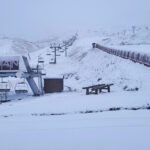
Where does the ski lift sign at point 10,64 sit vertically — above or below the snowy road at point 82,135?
above

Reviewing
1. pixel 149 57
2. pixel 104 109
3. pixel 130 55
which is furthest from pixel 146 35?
pixel 104 109

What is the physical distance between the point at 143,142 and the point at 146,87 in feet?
30.1

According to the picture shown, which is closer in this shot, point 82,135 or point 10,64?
point 82,135

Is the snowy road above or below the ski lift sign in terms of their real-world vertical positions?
below

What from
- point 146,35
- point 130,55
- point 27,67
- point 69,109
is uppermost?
point 146,35

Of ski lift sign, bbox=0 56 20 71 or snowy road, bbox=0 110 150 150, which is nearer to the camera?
snowy road, bbox=0 110 150 150

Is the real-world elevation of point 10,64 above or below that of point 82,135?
above

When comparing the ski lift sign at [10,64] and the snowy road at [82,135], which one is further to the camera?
the ski lift sign at [10,64]

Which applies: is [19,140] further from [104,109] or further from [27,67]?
[27,67]

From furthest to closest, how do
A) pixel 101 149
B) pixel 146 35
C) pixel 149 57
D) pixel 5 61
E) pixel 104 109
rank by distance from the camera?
pixel 146 35 → pixel 5 61 → pixel 149 57 → pixel 104 109 → pixel 101 149

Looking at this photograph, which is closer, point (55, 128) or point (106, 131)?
point (106, 131)

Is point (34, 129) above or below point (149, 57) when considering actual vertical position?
below

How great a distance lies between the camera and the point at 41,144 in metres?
4.53

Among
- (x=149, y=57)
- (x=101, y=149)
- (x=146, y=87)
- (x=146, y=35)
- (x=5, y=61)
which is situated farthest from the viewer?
(x=146, y=35)
